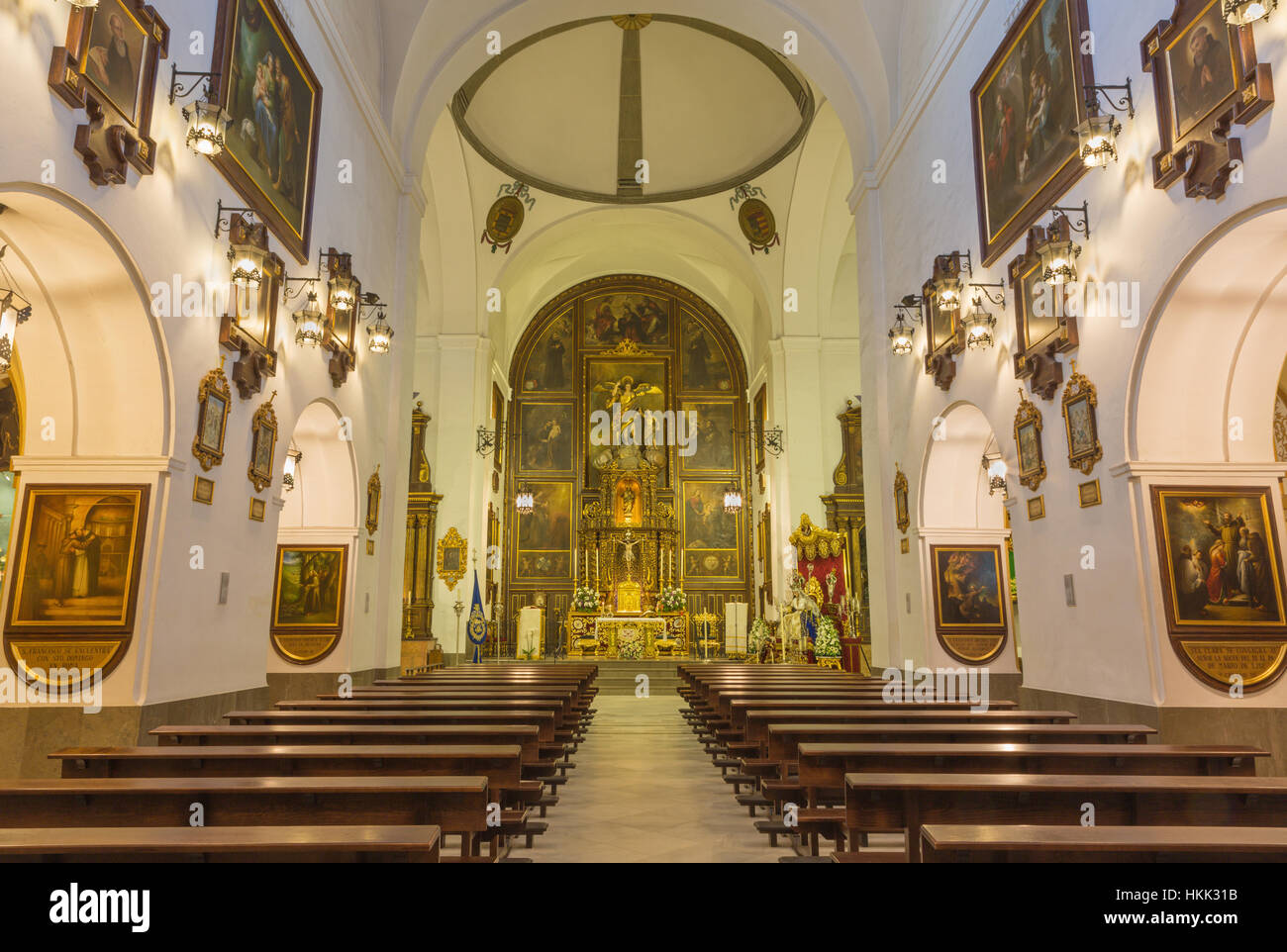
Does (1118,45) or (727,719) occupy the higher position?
(1118,45)

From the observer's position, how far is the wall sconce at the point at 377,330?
9891 mm

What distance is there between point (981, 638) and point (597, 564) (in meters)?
14.8

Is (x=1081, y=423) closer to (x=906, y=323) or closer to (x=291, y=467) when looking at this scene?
(x=906, y=323)

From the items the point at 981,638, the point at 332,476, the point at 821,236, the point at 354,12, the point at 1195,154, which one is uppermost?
the point at 821,236

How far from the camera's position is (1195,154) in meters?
5.25

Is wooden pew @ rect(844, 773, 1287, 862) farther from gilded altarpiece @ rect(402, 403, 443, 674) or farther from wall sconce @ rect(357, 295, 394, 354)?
gilded altarpiece @ rect(402, 403, 443, 674)

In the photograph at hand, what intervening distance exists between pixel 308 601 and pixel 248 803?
24.3 feet

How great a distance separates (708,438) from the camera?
84.0 ft

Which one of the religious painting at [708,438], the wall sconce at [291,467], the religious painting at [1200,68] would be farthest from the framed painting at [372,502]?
the religious painting at [708,438]

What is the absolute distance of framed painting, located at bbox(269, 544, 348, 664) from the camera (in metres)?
9.98

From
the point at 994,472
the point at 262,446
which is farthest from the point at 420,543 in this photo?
the point at 994,472

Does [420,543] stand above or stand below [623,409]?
below
